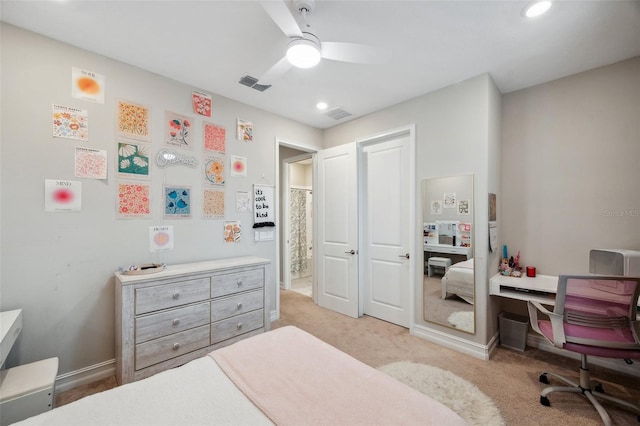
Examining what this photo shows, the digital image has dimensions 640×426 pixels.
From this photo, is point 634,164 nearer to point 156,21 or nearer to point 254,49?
point 254,49

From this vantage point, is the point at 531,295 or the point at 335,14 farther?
the point at 531,295

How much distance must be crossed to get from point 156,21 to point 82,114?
1.00 m

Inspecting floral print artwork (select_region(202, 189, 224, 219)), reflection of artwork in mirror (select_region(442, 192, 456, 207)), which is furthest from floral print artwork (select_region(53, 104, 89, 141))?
reflection of artwork in mirror (select_region(442, 192, 456, 207))

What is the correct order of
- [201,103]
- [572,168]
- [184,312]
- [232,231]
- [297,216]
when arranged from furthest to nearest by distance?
1. [297,216]
2. [232,231]
3. [201,103]
4. [572,168]
5. [184,312]

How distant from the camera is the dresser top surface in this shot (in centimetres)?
204

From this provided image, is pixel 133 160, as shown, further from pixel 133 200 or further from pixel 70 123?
pixel 70 123

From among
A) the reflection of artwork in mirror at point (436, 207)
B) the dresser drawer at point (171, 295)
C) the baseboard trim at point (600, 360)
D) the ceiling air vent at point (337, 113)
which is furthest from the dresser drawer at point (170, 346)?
the baseboard trim at point (600, 360)

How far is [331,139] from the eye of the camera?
3977mm

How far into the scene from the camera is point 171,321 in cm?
218

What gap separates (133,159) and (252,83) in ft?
4.39

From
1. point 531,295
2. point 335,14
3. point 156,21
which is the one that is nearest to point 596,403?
point 531,295

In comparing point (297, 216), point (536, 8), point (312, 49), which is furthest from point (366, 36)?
point (297, 216)

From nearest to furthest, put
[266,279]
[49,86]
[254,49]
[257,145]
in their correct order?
[49,86] → [254,49] → [266,279] → [257,145]

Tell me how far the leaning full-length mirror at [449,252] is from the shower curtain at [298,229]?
2.79m
